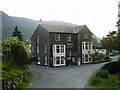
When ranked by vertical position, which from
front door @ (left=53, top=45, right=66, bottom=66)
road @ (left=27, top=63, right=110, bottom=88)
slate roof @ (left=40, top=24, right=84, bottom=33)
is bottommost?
road @ (left=27, top=63, right=110, bottom=88)

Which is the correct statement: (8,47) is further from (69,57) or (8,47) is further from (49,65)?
(69,57)

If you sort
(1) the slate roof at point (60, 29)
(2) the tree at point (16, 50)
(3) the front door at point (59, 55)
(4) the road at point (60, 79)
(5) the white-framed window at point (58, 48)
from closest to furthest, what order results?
(4) the road at point (60, 79)
(2) the tree at point (16, 50)
(3) the front door at point (59, 55)
(5) the white-framed window at point (58, 48)
(1) the slate roof at point (60, 29)

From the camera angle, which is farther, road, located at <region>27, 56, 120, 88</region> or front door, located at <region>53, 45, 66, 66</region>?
front door, located at <region>53, 45, 66, 66</region>

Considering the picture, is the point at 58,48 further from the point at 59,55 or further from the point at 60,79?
the point at 60,79

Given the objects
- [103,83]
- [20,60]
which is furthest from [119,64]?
[20,60]

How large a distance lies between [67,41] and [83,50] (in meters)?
5.20

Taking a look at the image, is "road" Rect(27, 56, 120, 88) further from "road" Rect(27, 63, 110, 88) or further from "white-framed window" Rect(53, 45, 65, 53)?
"white-framed window" Rect(53, 45, 65, 53)

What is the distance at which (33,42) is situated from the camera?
1731 inches

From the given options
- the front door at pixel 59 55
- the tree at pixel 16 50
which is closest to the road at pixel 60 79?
the tree at pixel 16 50

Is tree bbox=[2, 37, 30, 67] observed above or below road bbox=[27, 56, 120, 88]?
above

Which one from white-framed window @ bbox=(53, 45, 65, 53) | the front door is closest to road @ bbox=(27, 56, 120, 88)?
the front door

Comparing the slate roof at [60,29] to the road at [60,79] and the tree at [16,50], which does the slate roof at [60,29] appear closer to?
the road at [60,79]

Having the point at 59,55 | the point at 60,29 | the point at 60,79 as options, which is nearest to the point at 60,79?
the point at 60,79

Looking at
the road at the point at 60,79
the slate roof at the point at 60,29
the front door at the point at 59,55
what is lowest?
the road at the point at 60,79
